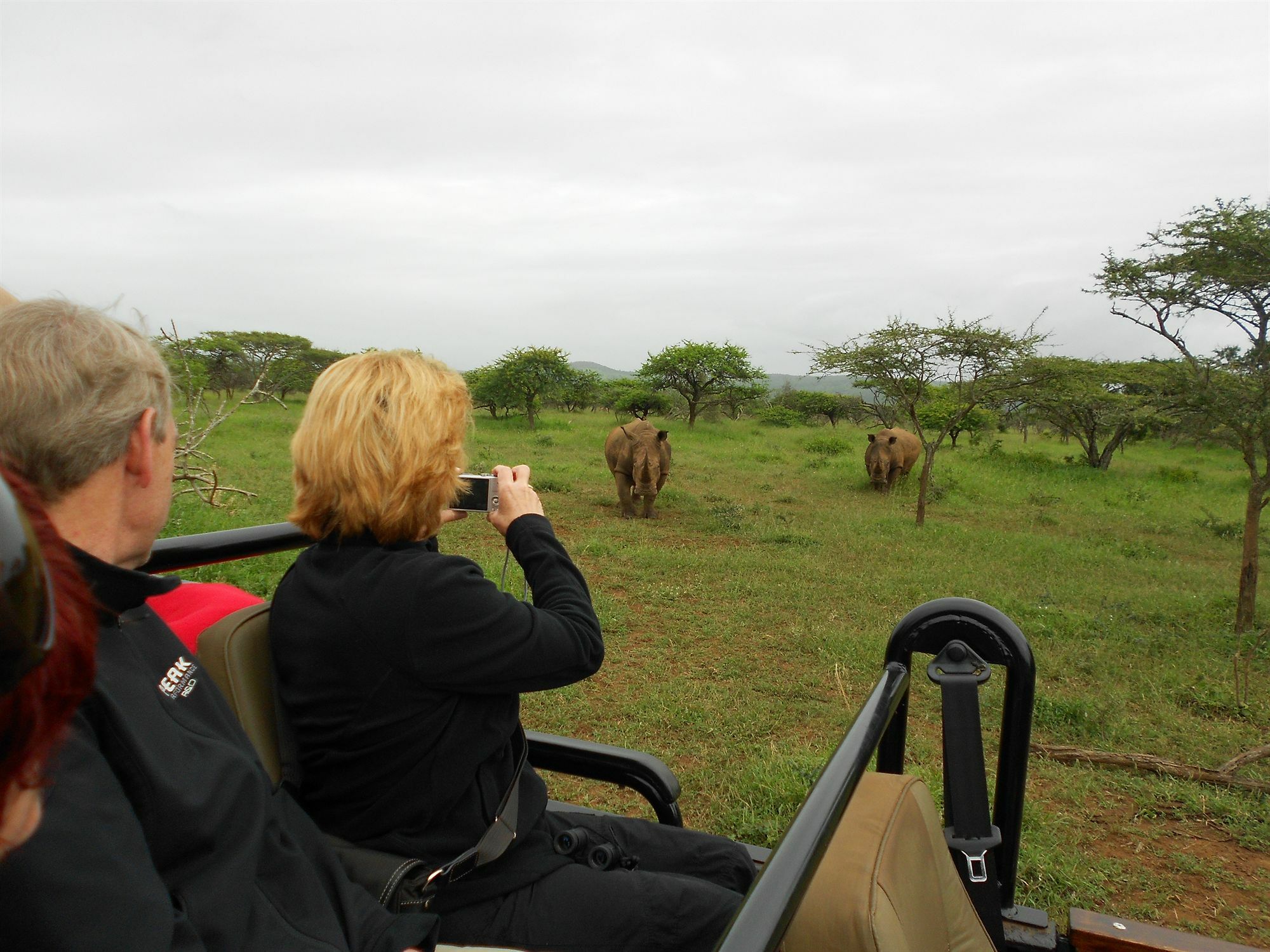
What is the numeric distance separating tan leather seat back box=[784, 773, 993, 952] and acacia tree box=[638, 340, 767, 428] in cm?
2428

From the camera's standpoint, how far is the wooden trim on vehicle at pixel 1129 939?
5.11 feet

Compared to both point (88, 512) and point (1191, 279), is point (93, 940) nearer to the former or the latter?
point (88, 512)

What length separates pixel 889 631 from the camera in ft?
19.0

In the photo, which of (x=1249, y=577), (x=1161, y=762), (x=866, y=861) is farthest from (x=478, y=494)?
(x=1249, y=577)

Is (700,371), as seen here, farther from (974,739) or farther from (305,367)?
(974,739)

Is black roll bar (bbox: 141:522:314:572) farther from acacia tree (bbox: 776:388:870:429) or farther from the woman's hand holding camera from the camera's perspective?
acacia tree (bbox: 776:388:870:429)

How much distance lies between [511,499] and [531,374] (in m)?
23.7

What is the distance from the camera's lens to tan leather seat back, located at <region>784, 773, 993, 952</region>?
1.03 metres

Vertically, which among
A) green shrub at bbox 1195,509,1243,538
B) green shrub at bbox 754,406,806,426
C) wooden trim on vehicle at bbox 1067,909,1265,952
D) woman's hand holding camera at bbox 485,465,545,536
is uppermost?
green shrub at bbox 754,406,806,426

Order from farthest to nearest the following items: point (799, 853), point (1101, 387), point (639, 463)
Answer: point (1101, 387)
point (639, 463)
point (799, 853)

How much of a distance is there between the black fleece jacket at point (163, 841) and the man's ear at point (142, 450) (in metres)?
0.14

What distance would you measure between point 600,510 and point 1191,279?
6.87 meters

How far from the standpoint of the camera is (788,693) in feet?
15.7

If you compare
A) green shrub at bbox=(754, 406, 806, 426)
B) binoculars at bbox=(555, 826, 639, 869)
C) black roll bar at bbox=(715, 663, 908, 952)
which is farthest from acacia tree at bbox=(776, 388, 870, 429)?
black roll bar at bbox=(715, 663, 908, 952)
